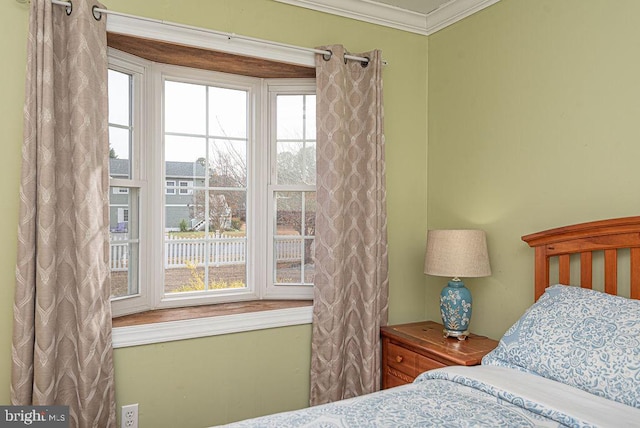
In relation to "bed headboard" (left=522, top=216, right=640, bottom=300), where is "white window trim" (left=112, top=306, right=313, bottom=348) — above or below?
below

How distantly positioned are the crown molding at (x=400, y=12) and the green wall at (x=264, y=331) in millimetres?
46

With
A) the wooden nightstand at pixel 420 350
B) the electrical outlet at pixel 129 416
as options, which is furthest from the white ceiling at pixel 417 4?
the electrical outlet at pixel 129 416

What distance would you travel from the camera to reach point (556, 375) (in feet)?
5.75

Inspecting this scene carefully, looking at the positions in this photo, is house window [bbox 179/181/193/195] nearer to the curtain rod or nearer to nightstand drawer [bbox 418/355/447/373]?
the curtain rod

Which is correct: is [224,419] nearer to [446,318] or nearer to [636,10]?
[446,318]

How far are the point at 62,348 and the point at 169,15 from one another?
1725mm

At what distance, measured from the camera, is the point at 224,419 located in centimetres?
260

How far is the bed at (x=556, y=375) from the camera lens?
1525 mm

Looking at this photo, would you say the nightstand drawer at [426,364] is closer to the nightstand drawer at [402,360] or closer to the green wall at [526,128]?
the nightstand drawer at [402,360]

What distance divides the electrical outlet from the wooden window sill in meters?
0.31

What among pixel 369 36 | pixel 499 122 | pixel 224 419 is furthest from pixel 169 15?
pixel 224 419

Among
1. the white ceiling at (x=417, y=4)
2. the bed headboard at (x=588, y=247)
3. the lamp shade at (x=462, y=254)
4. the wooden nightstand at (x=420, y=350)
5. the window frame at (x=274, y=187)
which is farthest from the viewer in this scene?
the window frame at (x=274, y=187)

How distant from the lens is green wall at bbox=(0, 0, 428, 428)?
2.16 m

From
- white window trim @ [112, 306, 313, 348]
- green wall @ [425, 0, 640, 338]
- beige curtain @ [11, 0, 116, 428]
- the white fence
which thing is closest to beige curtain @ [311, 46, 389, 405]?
white window trim @ [112, 306, 313, 348]
